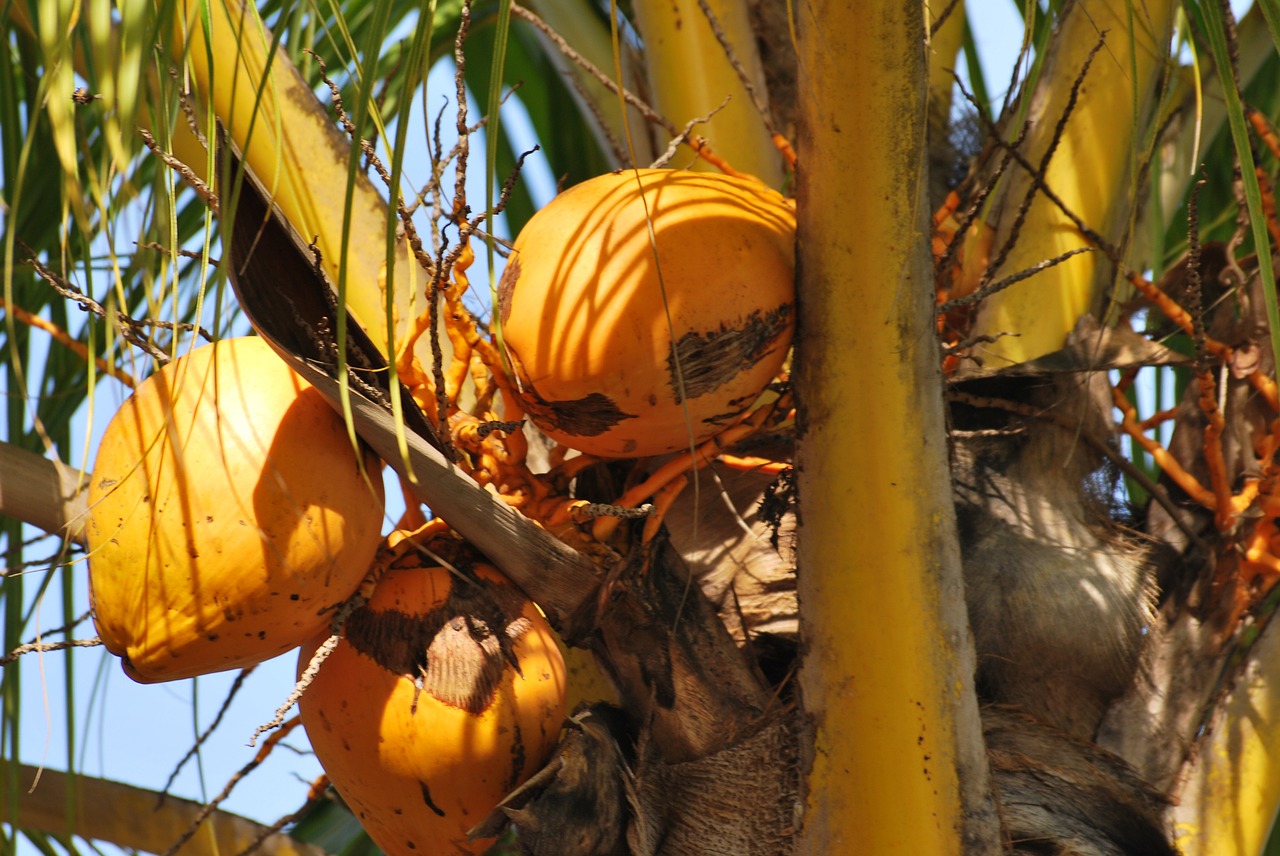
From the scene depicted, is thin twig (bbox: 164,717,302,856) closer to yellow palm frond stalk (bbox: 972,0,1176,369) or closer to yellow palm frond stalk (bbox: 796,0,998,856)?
yellow palm frond stalk (bbox: 796,0,998,856)

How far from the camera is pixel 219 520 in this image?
882 millimetres

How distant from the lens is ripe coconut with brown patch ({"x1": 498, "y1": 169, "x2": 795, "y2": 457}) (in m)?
0.89

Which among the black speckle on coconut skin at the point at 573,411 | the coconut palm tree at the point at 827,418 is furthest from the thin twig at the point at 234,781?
the black speckle on coconut skin at the point at 573,411

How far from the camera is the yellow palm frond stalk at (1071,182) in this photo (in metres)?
1.33

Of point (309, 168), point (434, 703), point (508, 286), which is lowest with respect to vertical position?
point (434, 703)

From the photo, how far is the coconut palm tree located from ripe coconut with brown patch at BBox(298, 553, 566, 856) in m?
0.03

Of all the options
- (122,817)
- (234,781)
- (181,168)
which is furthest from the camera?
(122,817)

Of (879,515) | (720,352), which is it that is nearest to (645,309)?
(720,352)

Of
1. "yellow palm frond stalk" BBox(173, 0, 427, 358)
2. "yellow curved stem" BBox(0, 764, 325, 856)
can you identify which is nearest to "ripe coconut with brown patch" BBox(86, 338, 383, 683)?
"yellow palm frond stalk" BBox(173, 0, 427, 358)

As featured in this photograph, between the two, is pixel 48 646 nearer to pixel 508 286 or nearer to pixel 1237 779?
pixel 508 286

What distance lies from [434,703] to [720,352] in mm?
346

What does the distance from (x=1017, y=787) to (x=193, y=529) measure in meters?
0.71

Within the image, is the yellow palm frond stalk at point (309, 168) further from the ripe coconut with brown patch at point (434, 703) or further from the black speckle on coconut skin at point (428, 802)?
the black speckle on coconut skin at point (428, 802)

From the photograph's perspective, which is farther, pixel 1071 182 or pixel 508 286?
pixel 1071 182
